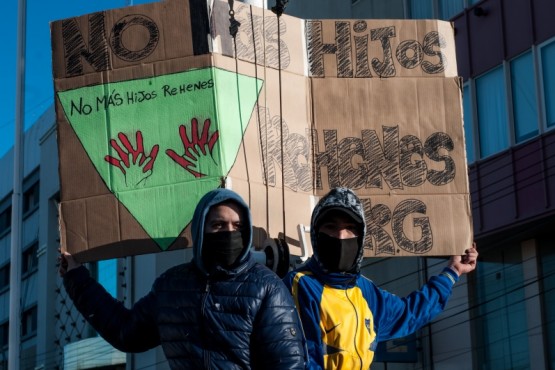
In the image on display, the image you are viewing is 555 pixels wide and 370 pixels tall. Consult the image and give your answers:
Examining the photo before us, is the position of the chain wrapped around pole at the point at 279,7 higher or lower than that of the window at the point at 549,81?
lower

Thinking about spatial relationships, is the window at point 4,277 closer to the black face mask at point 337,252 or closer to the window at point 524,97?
the window at point 524,97

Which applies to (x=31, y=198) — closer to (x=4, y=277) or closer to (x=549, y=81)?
(x=4, y=277)

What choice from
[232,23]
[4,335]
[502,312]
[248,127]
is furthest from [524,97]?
[4,335]

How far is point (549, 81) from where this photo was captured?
18.3m

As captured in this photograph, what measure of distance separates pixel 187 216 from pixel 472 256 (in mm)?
1525

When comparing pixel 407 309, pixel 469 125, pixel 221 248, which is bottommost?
pixel 407 309

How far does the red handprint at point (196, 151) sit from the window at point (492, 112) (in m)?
13.0

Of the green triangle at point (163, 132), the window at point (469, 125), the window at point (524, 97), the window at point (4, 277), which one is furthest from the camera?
the window at point (4, 277)

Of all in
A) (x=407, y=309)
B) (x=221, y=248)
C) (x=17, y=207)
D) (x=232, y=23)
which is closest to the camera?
(x=221, y=248)

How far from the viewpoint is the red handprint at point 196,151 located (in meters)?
6.75

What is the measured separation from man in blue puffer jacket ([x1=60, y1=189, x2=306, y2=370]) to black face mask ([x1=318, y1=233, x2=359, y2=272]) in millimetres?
550

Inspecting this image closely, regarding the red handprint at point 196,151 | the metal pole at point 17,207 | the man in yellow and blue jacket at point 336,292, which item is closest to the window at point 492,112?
the metal pole at point 17,207

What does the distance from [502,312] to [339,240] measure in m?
14.9

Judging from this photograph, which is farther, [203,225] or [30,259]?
[30,259]
